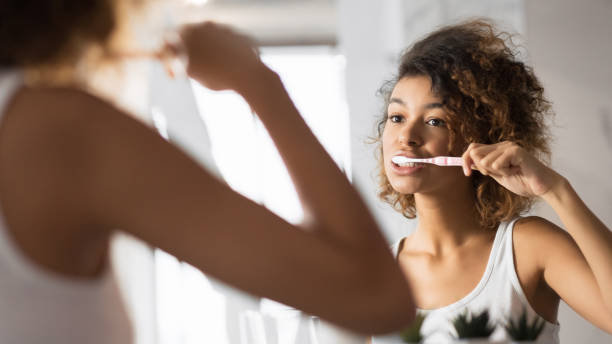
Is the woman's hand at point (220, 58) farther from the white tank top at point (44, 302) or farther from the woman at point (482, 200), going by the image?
the woman at point (482, 200)

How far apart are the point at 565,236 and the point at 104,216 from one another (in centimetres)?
70

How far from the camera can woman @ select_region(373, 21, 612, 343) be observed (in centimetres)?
78

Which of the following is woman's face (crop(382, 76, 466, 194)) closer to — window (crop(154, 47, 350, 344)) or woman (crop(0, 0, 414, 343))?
window (crop(154, 47, 350, 344))

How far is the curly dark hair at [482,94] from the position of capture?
0.91 m

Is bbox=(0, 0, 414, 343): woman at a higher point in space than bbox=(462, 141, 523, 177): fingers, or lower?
higher

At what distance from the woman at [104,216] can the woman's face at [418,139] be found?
1.73 feet

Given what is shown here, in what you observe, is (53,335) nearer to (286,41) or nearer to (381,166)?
(381,166)

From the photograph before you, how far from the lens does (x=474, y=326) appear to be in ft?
2.41

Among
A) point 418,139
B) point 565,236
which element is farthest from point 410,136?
point 565,236

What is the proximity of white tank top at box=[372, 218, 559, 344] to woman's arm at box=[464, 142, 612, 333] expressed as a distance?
0.04 metres

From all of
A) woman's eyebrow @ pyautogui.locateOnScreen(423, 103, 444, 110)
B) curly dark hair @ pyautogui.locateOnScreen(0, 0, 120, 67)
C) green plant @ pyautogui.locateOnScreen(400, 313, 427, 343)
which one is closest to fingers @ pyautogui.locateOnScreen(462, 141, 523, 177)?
woman's eyebrow @ pyautogui.locateOnScreen(423, 103, 444, 110)

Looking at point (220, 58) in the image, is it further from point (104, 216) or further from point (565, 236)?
point (565, 236)

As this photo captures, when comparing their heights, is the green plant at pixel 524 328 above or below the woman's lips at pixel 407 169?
below

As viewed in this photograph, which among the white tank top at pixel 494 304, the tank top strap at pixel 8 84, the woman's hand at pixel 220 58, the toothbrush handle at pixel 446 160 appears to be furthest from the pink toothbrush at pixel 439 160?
the tank top strap at pixel 8 84
